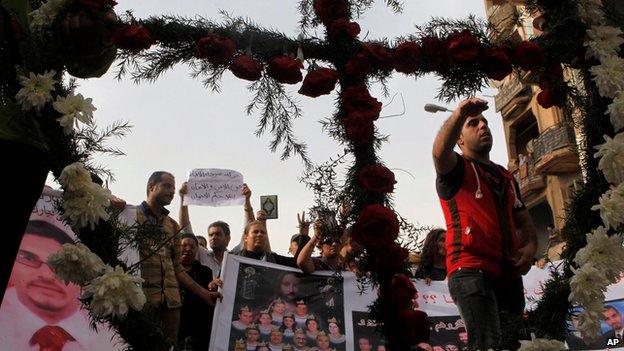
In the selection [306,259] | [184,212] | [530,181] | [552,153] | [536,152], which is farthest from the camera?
[530,181]

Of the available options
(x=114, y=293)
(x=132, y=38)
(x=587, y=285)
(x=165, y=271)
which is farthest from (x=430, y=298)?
(x=114, y=293)

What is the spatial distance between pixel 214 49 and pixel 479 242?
1624 mm

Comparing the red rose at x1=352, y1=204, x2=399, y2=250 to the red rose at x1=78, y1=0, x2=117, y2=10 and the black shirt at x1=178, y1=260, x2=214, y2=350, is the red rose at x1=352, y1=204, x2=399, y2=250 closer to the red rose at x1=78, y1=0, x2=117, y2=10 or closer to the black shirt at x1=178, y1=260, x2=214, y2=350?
the red rose at x1=78, y1=0, x2=117, y2=10

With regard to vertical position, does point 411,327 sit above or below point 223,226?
below

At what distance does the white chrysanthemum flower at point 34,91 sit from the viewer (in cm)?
240

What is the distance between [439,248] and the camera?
580 cm

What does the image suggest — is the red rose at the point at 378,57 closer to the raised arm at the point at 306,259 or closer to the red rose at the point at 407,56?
the red rose at the point at 407,56

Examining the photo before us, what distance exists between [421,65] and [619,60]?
891mm

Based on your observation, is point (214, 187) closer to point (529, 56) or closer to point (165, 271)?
point (165, 271)

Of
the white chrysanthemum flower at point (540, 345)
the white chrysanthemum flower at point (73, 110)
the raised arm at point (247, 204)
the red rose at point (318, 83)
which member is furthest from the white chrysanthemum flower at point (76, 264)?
the raised arm at point (247, 204)

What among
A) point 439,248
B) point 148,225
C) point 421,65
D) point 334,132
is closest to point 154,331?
point 148,225

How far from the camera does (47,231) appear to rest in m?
5.20

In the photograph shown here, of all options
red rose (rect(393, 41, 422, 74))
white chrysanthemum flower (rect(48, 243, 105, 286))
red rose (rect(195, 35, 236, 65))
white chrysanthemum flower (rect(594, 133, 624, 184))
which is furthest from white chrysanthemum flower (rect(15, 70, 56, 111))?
white chrysanthemum flower (rect(594, 133, 624, 184))

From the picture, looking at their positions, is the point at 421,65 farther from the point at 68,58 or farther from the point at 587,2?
the point at 68,58
